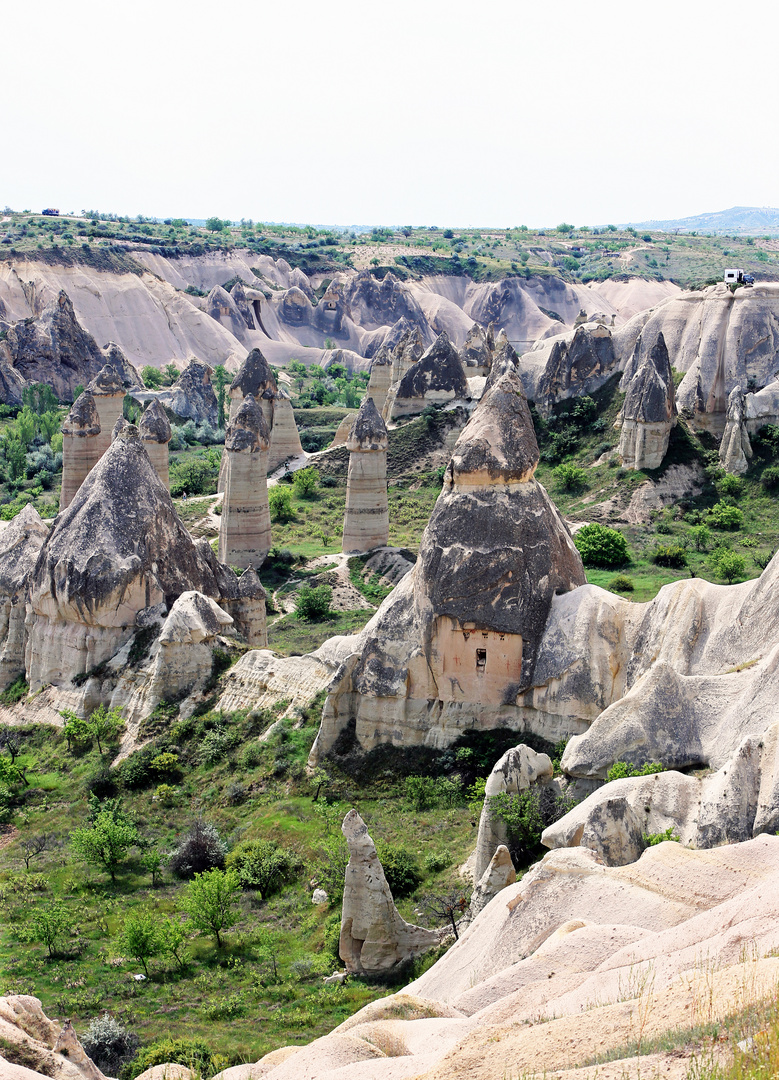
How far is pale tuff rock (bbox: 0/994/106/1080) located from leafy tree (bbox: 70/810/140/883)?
8.72 metres

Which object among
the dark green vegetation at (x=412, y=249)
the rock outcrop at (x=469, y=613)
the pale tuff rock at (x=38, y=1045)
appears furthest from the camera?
the dark green vegetation at (x=412, y=249)

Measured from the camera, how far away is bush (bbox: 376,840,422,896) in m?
17.6

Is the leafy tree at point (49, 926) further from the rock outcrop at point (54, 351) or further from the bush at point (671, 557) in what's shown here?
the rock outcrop at point (54, 351)

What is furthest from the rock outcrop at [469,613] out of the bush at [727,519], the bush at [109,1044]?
the bush at [727,519]

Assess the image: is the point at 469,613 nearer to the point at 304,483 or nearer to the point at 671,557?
the point at 671,557

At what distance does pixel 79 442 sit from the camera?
41906 millimetres

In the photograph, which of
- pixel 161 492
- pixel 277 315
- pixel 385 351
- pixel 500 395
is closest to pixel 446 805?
pixel 500 395

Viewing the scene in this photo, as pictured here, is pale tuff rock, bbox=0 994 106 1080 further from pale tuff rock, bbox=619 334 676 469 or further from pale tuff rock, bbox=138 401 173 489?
pale tuff rock, bbox=619 334 676 469

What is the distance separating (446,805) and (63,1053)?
426 inches

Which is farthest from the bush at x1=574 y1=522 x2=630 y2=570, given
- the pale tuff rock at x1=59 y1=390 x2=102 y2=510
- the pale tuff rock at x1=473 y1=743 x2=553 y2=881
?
the pale tuff rock at x1=473 y1=743 x2=553 y2=881

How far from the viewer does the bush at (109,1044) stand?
13.6 metres

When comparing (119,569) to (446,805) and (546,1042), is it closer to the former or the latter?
(446,805)

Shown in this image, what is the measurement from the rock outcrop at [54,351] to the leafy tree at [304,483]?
3846 centimetres

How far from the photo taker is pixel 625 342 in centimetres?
5612
